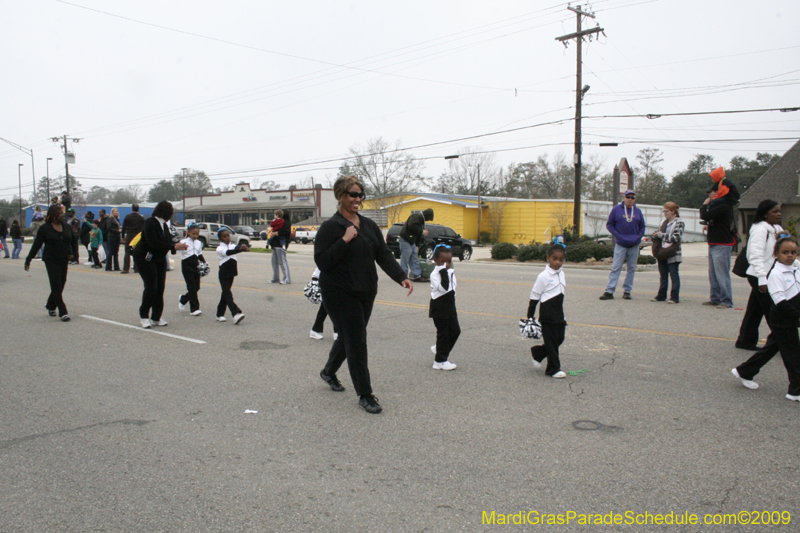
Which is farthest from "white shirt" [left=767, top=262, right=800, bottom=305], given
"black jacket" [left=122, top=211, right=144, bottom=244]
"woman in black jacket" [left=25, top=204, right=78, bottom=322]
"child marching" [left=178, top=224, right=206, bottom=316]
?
"black jacket" [left=122, top=211, right=144, bottom=244]

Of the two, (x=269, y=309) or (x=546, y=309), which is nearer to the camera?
(x=546, y=309)

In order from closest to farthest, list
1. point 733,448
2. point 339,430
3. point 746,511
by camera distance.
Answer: point 746,511 → point 733,448 → point 339,430

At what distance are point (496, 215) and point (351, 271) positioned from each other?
46046 millimetres

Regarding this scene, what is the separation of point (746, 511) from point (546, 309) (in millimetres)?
2802

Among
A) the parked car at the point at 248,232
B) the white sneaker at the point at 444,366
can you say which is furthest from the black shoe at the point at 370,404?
the parked car at the point at 248,232

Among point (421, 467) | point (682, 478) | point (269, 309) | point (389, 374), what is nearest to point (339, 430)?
point (421, 467)

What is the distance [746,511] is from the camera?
10.4 ft

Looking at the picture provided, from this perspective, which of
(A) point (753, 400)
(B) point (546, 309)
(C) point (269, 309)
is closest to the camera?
(A) point (753, 400)

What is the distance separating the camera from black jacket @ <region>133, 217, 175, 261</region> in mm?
8188

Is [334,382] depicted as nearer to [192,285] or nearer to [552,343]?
[552,343]

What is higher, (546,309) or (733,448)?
(546,309)

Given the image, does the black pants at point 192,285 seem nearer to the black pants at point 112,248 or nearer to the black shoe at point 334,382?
the black shoe at point 334,382

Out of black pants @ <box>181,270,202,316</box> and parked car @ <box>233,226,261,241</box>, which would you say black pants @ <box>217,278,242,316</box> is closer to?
black pants @ <box>181,270,202,316</box>

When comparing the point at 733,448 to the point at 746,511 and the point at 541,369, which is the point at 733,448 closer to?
the point at 746,511
